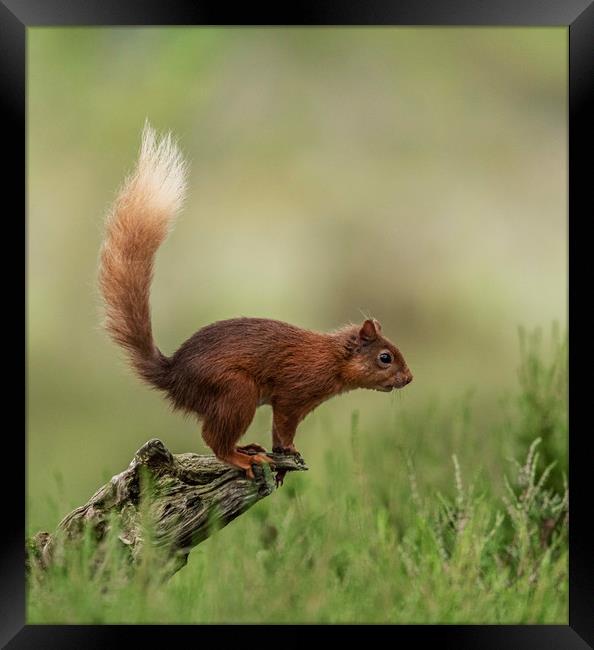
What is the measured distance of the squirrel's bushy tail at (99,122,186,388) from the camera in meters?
3.62

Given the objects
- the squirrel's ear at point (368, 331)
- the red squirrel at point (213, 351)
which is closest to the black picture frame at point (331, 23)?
the red squirrel at point (213, 351)

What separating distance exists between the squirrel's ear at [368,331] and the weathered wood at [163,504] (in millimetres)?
554

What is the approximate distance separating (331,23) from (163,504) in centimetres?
167

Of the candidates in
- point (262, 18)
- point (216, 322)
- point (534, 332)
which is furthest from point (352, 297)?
point (262, 18)

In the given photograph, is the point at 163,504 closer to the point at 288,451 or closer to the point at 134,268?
the point at 288,451

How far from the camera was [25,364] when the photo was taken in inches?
135

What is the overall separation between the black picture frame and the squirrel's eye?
68cm

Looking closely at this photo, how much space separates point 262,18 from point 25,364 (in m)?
1.33

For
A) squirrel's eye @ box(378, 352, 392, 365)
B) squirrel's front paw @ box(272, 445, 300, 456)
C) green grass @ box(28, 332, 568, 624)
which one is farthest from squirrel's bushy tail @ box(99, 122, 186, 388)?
squirrel's eye @ box(378, 352, 392, 365)

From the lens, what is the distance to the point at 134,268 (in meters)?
3.69

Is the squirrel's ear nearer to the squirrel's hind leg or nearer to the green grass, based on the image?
the green grass

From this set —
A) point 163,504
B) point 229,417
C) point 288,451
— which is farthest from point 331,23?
point 163,504

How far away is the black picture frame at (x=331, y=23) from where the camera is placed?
3.35 meters

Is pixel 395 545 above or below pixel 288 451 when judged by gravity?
below
